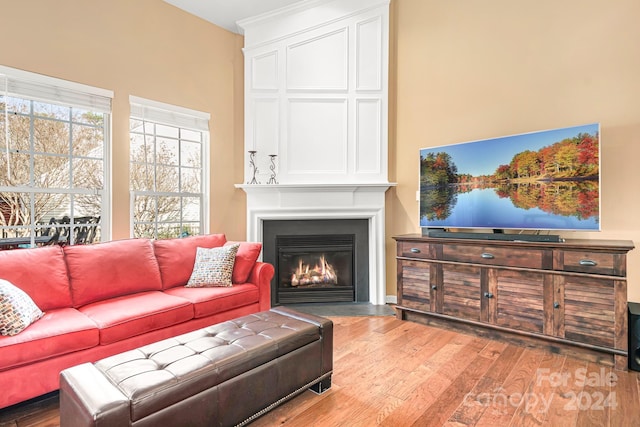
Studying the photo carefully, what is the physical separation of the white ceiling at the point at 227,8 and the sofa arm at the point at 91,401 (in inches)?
148

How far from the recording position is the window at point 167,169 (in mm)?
3553

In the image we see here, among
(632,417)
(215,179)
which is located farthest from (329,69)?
(632,417)

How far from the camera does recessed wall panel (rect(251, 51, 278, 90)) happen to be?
4.12 metres

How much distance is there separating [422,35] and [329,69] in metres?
1.10

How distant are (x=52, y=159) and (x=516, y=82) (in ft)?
14.1

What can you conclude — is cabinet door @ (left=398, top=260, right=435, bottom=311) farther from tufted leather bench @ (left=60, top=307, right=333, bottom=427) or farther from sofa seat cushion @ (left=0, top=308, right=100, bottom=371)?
sofa seat cushion @ (left=0, top=308, right=100, bottom=371)

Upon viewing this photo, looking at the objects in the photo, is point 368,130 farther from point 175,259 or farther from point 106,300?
point 106,300

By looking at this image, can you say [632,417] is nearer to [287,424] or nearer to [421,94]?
[287,424]

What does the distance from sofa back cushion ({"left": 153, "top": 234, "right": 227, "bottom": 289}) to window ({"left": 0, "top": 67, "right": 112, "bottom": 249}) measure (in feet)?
2.17

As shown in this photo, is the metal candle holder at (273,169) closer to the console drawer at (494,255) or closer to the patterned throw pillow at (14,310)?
the console drawer at (494,255)

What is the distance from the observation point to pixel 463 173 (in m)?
3.27

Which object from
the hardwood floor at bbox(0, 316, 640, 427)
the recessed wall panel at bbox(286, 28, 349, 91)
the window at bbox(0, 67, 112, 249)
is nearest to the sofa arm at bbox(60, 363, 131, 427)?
the hardwood floor at bbox(0, 316, 640, 427)

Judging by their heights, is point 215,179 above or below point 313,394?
above

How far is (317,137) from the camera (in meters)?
4.03
